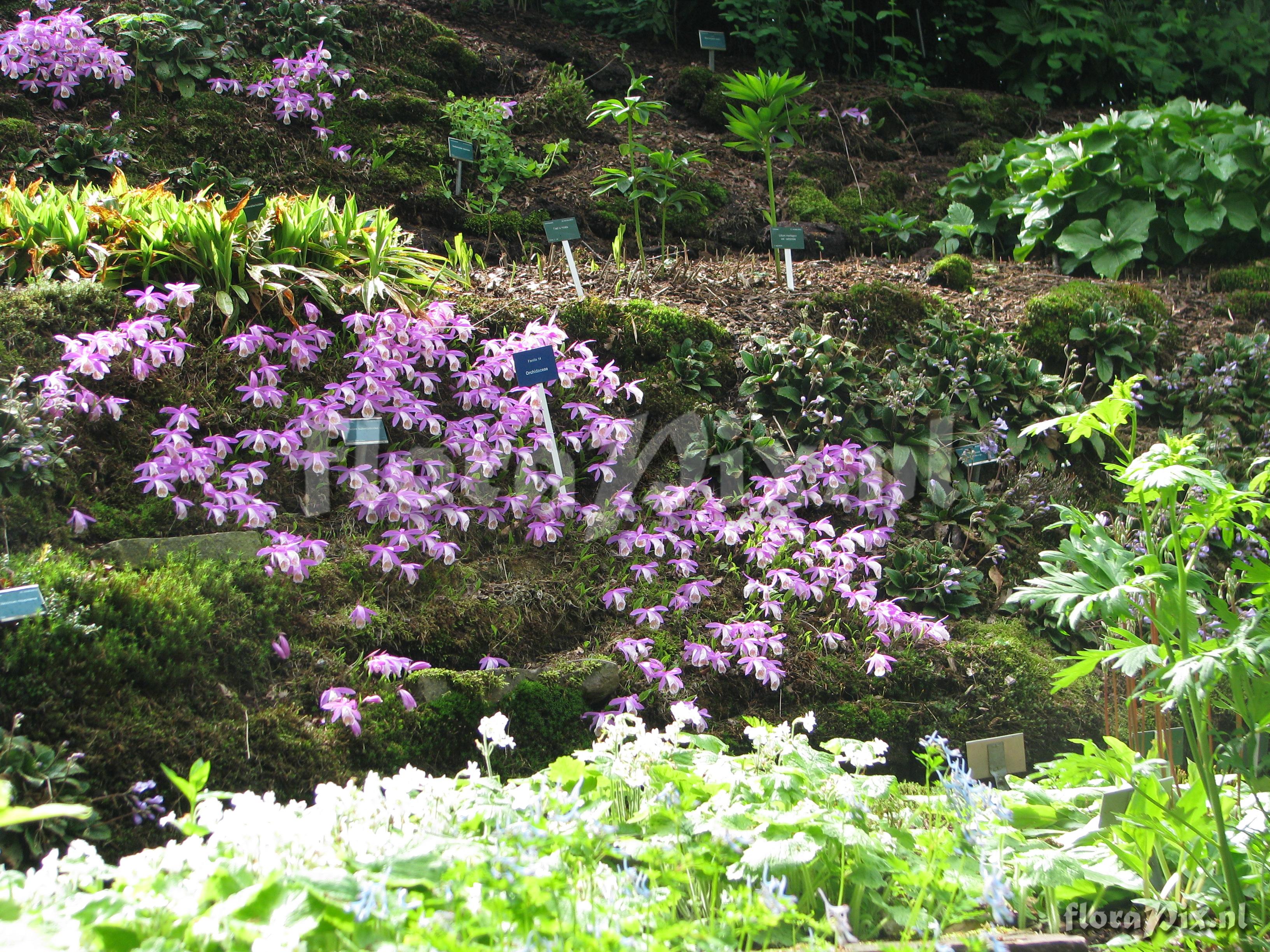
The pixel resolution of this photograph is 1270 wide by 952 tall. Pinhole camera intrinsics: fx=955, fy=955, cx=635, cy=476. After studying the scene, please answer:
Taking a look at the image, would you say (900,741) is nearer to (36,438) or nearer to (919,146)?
(36,438)

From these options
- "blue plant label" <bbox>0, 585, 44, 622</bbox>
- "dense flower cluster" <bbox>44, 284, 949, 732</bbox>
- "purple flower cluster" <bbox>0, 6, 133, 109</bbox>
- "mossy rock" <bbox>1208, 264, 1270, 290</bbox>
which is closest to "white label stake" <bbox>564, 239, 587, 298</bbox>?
"dense flower cluster" <bbox>44, 284, 949, 732</bbox>

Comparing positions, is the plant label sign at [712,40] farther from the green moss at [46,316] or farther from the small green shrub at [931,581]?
the green moss at [46,316]

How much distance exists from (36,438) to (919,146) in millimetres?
6651

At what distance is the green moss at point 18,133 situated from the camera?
199 inches

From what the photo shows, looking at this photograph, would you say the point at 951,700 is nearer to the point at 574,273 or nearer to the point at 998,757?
the point at 998,757

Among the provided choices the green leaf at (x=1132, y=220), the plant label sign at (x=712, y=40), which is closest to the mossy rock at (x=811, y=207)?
the plant label sign at (x=712, y=40)

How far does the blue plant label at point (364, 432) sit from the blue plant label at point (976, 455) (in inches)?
99.9

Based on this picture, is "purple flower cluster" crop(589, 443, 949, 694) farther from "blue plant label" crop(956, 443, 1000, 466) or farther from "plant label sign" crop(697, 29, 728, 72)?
"plant label sign" crop(697, 29, 728, 72)

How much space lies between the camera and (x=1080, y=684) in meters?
3.59

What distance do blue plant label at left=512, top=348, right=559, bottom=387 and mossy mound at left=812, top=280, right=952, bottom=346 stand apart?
172 cm

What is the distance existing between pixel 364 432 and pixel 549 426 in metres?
0.69

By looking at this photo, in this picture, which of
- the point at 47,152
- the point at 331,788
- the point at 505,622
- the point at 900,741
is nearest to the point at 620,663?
the point at 505,622

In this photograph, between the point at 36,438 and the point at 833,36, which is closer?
the point at 36,438

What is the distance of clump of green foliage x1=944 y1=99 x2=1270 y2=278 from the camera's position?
575cm
